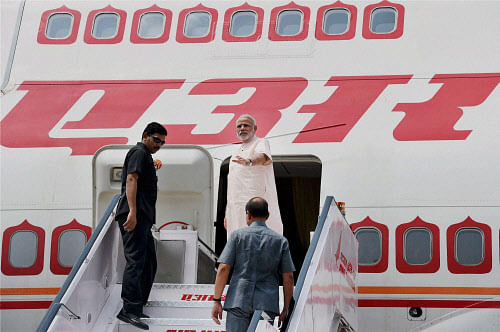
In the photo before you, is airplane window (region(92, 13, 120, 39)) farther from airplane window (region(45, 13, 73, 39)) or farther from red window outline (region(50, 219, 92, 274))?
→ red window outline (region(50, 219, 92, 274))

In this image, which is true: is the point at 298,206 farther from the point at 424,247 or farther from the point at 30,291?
the point at 30,291

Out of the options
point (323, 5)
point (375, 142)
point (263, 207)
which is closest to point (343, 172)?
point (375, 142)

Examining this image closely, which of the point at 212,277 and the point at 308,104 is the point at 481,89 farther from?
the point at 212,277

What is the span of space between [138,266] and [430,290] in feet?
11.7

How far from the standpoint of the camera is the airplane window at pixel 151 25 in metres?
11.2

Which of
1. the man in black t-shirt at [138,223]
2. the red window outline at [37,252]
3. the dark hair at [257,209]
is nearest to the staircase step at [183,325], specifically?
the man in black t-shirt at [138,223]

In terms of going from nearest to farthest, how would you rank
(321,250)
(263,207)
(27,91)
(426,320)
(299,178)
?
(263,207) < (321,250) < (426,320) < (27,91) < (299,178)

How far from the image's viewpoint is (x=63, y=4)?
11.5m

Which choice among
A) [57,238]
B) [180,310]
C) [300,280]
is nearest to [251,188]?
[180,310]

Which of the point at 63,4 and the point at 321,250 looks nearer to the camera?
the point at 321,250

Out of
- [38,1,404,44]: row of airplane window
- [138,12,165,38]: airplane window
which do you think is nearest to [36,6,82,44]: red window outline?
[38,1,404,44]: row of airplane window

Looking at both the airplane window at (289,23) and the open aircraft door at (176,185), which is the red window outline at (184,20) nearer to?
the airplane window at (289,23)

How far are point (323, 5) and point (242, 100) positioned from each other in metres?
1.59

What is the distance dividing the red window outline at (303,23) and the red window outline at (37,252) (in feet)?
11.9
